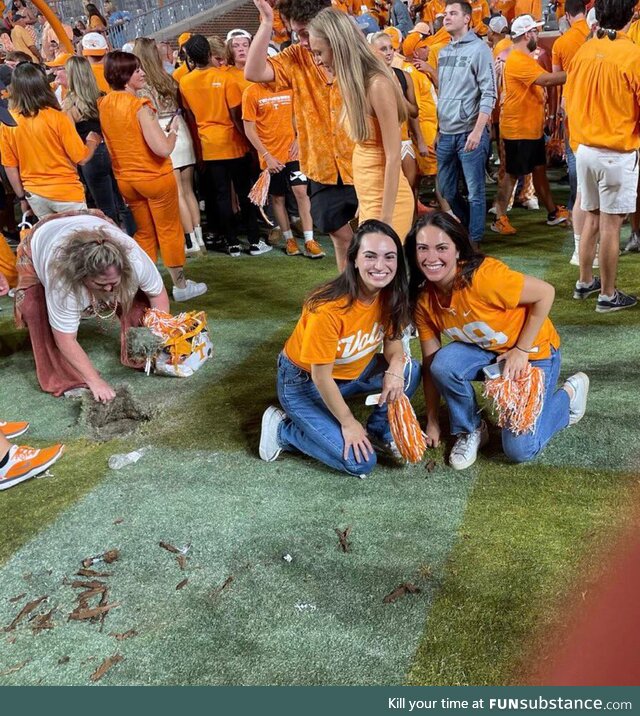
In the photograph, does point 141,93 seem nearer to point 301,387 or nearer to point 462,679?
point 301,387

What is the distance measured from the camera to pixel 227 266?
6.22m

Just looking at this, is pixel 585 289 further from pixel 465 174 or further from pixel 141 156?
pixel 141 156

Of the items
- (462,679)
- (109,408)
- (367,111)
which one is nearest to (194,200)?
(109,408)

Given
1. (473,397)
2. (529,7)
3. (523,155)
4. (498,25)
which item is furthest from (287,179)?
(529,7)

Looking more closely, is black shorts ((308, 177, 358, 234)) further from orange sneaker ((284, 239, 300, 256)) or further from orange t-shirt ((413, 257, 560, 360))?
orange sneaker ((284, 239, 300, 256))

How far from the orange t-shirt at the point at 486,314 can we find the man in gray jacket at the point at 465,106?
9.04ft

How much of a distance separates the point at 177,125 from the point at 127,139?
53.4 inches

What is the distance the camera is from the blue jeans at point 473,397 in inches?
105

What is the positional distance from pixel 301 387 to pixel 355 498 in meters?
0.53

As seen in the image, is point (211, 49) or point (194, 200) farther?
point (194, 200)

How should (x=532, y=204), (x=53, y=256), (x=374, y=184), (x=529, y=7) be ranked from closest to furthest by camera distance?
(x=374, y=184), (x=53, y=256), (x=532, y=204), (x=529, y=7)

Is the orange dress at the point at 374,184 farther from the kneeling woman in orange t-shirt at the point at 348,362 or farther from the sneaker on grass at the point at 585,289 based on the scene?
the sneaker on grass at the point at 585,289

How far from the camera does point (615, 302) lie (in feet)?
13.5

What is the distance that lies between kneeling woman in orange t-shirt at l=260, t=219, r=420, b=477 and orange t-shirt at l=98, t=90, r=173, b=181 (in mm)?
2390
